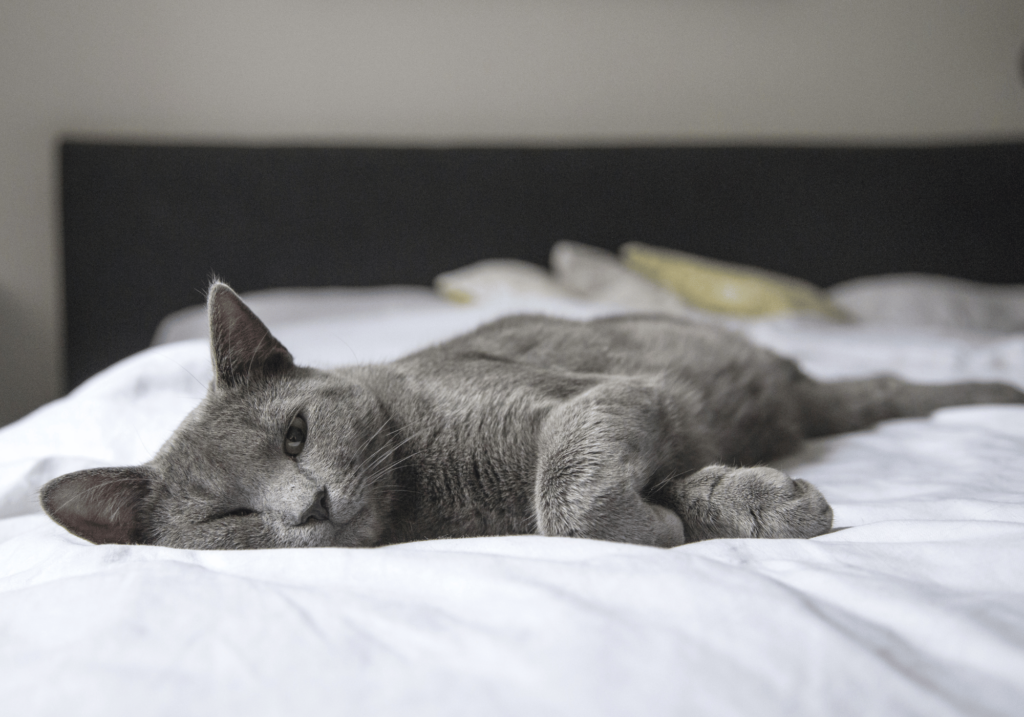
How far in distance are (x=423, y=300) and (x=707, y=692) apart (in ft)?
6.83

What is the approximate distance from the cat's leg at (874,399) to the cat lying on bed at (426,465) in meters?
0.35

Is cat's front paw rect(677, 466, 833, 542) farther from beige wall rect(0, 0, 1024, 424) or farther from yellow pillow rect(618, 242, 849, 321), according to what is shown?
beige wall rect(0, 0, 1024, 424)

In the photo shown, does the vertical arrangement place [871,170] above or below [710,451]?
above

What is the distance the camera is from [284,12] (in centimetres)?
273

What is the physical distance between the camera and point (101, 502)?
88 centimetres

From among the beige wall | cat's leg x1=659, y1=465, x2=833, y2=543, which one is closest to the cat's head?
cat's leg x1=659, y1=465, x2=833, y2=543

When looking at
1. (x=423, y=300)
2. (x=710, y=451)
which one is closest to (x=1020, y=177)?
(x=423, y=300)

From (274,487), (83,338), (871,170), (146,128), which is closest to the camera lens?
(274,487)

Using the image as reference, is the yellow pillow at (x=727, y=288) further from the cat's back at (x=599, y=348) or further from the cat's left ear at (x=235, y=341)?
the cat's left ear at (x=235, y=341)

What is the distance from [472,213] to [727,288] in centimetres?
102

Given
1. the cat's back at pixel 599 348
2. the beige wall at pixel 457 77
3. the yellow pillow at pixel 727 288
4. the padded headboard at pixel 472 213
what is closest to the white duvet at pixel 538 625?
the cat's back at pixel 599 348

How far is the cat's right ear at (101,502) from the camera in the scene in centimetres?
84

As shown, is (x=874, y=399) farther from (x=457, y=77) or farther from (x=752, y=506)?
(x=457, y=77)

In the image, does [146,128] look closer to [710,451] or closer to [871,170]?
[710,451]
